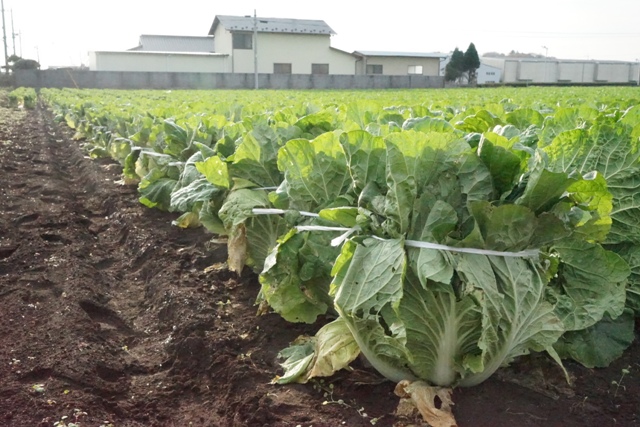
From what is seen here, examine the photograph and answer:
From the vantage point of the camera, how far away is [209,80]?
160 feet

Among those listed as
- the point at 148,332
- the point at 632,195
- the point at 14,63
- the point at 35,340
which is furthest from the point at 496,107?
the point at 14,63

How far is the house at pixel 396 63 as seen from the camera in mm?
60125

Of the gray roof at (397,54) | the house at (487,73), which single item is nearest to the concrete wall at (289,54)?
the gray roof at (397,54)

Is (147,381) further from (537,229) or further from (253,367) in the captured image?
(537,229)

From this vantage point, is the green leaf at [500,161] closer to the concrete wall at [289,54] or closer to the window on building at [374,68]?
the concrete wall at [289,54]

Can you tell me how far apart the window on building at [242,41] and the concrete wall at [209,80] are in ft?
23.4

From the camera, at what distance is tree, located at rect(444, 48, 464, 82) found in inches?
2383

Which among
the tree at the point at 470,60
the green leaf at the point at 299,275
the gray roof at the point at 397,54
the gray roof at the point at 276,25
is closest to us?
the green leaf at the point at 299,275

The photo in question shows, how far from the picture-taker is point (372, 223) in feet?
9.55

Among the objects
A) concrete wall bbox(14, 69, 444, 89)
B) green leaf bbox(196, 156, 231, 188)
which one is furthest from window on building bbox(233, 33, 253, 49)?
green leaf bbox(196, 156, 231, 188)

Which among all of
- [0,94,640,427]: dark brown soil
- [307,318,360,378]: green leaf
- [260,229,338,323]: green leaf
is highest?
[260,229,338,323]: green leaf

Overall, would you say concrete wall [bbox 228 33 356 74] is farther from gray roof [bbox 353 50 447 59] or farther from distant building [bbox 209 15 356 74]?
gray roof [bbox 353 50 447 59]

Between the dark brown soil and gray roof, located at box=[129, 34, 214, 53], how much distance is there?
210 feet

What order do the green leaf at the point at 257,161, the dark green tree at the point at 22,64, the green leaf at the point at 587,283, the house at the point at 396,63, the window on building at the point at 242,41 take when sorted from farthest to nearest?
the dark green tree at the point at 22,64 < the house at the point at 396,63 < the window on building at the point at 242,41 < the green leaf at the point at 257,161 < the green leaf at the point at 587,283
